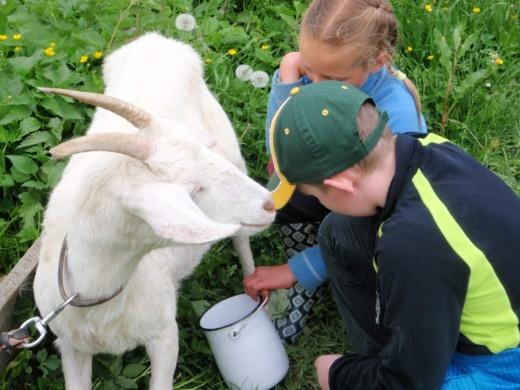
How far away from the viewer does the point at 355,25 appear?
264 centimetres

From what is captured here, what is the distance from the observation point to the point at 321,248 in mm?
2668

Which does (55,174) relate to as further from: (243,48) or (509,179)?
(509,179)

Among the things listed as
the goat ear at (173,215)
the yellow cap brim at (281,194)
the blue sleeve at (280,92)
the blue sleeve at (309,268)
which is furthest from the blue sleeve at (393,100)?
the goat ear at (173,215)

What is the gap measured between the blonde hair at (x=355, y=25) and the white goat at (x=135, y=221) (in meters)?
0.59

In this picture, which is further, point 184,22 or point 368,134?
point 184,22

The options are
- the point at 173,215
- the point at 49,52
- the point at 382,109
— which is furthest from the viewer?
the point at 49,52

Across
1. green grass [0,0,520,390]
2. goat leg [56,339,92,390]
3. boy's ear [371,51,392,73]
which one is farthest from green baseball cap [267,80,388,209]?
green grass [0,0,520,390]

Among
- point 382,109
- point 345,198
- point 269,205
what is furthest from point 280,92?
point 345,198

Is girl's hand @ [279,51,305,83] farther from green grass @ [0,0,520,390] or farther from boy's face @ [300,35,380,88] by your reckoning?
green grass @ [0,0,520,390]

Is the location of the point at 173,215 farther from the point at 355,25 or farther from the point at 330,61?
the point at 355,25

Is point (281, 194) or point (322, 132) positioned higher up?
point (322, 132)

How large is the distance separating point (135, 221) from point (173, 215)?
27 centimetres

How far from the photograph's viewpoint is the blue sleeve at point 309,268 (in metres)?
2.88

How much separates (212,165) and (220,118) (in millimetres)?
1142
